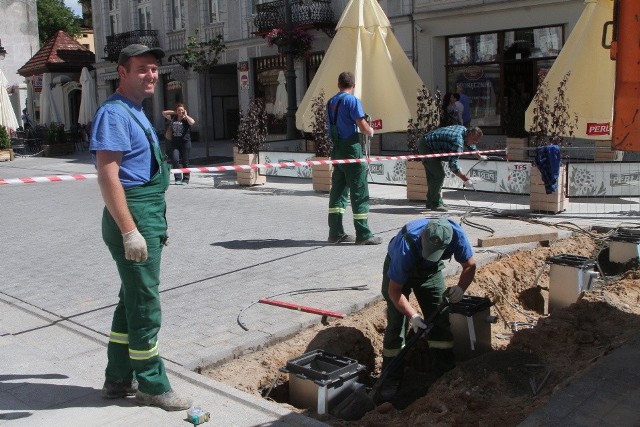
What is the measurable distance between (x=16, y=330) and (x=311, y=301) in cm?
239

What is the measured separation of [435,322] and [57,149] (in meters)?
24.5

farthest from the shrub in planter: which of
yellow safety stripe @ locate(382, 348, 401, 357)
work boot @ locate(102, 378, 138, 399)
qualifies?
work boot @ locate(102, 378, 138, 399)

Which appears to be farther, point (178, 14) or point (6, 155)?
point (178, 14)

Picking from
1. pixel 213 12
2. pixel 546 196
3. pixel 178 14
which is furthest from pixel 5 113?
pixel 546 196

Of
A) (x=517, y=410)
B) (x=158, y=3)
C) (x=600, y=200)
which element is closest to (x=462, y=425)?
(x=517, y=410)

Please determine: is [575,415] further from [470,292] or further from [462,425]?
[470,292]

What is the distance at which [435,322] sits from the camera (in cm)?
526

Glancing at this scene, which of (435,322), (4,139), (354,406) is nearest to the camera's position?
(354,406)

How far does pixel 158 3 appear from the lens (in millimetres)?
29641

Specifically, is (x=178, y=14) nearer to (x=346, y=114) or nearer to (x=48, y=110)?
(x=48, y=110)

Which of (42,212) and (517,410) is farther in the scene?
(42,212)

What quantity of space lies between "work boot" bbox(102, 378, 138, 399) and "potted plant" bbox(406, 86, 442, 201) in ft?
25.6

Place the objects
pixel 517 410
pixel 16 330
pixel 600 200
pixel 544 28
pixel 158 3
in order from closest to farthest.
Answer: pixel 517 410
pixel 16 330
pixel 600 200
pixel 544 28
pixel 158 3

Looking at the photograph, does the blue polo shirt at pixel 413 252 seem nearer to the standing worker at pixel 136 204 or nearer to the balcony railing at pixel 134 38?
the standing worker at pixel 136 204
